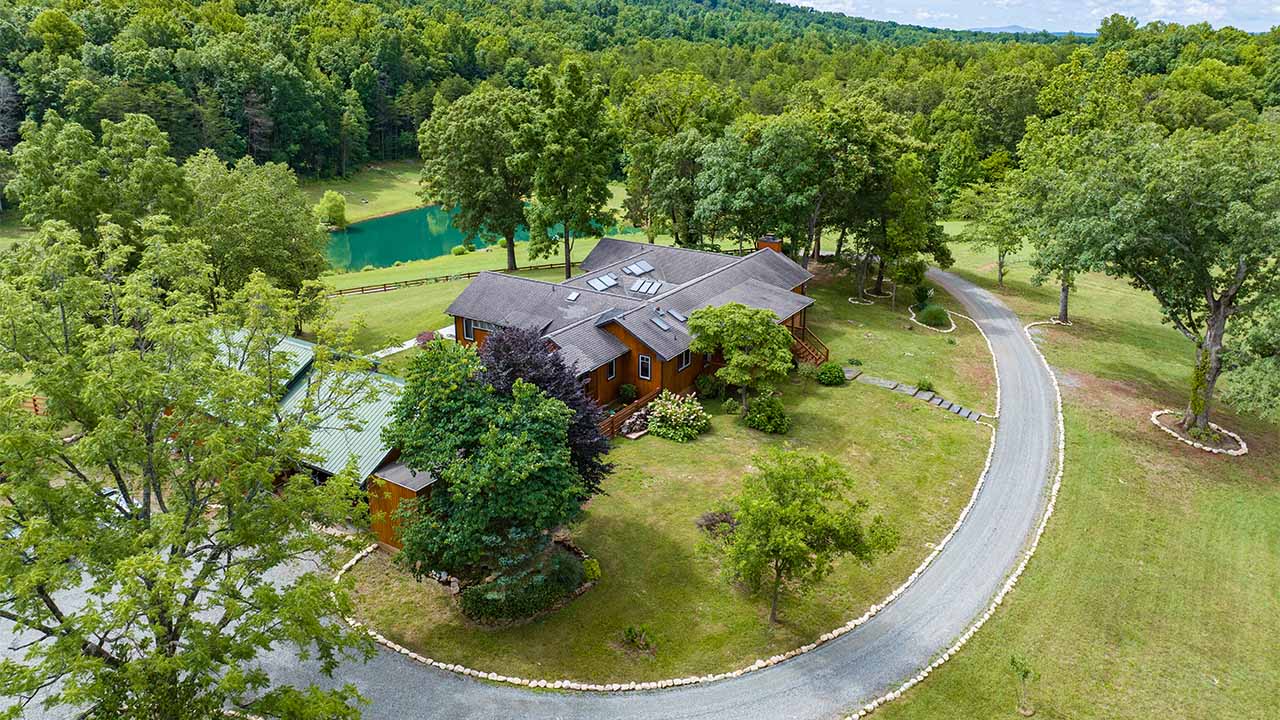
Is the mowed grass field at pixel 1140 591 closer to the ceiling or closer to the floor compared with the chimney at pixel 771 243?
closer to the floor

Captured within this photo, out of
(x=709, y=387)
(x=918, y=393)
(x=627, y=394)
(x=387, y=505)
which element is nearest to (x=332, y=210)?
(x=627, y=394)

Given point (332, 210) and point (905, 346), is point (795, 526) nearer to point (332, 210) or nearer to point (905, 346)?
point (905, 346)

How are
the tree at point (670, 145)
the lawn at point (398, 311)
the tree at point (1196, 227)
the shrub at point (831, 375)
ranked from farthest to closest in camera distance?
the tree at point (670, 145), the lawn at point (398, 311), the shrub at point (831, 375), the tree at point (1196, 227)

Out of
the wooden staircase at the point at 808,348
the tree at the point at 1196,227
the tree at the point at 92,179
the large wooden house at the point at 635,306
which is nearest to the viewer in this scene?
the tree at the point at 1196,227

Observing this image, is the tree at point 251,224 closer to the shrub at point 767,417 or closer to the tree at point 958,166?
the shrub at point 767,417

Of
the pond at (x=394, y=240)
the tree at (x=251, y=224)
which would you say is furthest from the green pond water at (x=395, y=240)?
the tree at (x=251, y=224)
